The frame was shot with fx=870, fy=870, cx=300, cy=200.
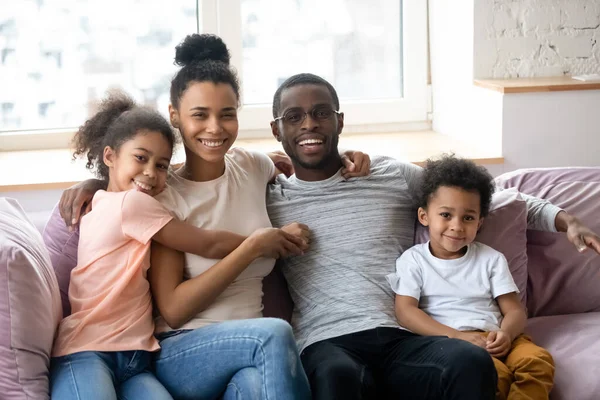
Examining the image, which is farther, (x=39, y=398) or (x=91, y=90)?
(x=91, y=90)

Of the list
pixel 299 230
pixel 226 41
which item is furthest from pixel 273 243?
pixel 226 41

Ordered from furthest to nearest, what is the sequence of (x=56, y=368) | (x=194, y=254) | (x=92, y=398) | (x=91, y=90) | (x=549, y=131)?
(x=91, y=90), (x=549, y=131), (x=194, y=254), (x=56, y=368), (x=92, y=398)

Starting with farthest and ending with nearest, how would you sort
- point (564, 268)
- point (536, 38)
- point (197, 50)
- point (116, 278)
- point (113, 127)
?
point (536, 38), point (564, 268), point (197, 50), point (113, 127), point (116, 278)

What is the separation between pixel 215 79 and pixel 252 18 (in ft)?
5.18

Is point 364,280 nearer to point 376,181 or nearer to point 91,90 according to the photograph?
point 376,181

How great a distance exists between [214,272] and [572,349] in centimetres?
87

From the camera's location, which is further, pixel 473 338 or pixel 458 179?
pixel 458 179

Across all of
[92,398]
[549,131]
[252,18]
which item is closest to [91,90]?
[252,18]

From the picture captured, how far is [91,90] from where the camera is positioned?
355cm

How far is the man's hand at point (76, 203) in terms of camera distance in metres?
2.05

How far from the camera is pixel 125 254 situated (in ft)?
6.34

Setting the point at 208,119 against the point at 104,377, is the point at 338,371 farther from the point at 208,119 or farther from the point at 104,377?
the point at 208,119

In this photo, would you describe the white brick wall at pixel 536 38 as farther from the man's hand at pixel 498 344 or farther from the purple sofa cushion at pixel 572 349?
the man's hand at pixel 498 344

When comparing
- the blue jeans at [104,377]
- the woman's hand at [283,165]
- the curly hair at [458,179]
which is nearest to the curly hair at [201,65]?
the woman's hand at [283,165]
